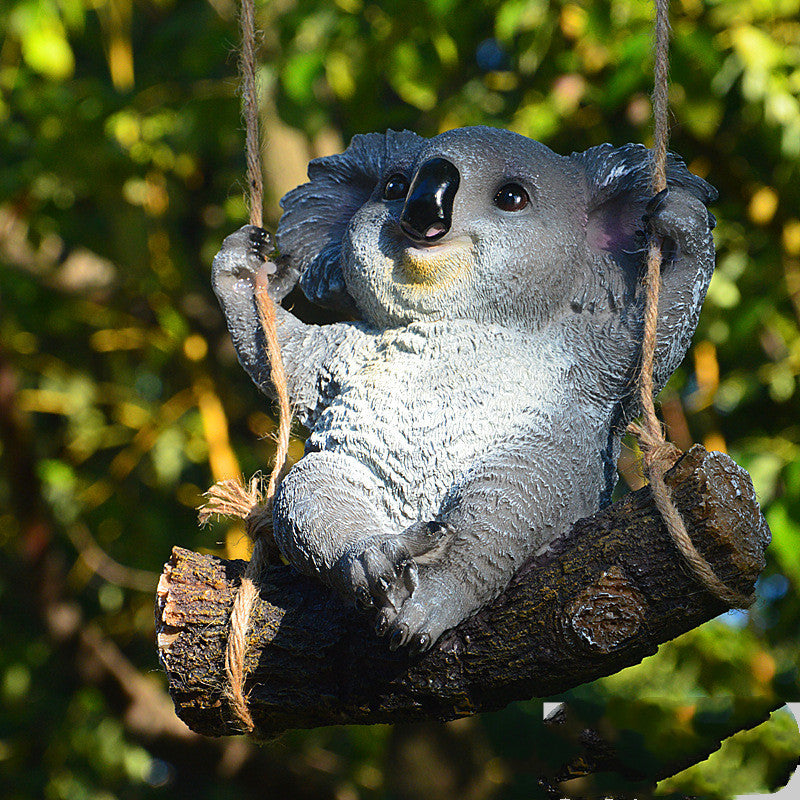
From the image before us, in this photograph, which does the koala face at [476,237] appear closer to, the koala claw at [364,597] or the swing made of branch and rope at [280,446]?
the swing made of branch and rope at [280,446]

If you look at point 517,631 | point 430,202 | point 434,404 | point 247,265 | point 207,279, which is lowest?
point 207,279

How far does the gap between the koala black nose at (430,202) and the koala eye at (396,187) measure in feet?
0.25

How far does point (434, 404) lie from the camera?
0.95 meters

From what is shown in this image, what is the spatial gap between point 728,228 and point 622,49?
53cm

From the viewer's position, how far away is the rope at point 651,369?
2.63 ft

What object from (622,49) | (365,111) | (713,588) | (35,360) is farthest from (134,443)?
(713,588)

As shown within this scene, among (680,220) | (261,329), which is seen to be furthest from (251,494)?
(680,220)

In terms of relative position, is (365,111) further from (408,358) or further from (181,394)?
(408,358)

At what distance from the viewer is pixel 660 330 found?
950mm

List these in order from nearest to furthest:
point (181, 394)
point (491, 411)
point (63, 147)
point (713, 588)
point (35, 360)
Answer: point (713, 588) → point (491, 411) → point (63, 147) → point (181, 394) → point (35, 360)

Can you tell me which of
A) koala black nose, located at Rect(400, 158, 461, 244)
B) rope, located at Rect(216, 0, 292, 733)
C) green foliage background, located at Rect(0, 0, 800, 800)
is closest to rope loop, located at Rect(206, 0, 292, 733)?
rope, located at Rect(216, 0, 292, 733)

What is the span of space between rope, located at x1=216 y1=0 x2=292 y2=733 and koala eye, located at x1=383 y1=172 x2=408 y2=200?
153mm

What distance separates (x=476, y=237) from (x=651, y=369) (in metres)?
0.23

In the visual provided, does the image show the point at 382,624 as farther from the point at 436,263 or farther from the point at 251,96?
the point at 251,96
